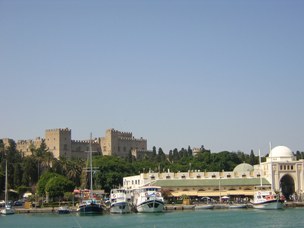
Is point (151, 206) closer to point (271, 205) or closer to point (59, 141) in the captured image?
point (271, 205)

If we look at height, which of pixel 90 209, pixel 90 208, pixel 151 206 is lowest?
pixel 90 209

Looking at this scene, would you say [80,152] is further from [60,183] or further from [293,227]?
[293,227]

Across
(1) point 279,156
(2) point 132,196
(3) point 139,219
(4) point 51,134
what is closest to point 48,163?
(2) point 132,196

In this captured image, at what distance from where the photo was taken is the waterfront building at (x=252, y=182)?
319ft

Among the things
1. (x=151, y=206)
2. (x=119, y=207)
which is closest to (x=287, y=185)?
(x=151, y=206)

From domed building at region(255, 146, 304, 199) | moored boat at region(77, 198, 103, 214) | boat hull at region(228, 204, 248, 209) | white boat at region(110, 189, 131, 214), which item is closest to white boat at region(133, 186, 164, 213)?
white boat at region(110, 189, 131, 214)

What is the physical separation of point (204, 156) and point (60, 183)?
43537 mm

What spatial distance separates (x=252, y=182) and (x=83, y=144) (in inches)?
3399

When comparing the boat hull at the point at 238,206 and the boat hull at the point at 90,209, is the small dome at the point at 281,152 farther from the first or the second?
the boat hull at the point at 90,209

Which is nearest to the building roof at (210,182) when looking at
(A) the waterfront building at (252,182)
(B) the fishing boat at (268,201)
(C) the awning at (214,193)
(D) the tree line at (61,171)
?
(A) the waterfront building at (252,182)

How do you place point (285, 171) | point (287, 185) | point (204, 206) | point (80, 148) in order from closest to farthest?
1. point (204, 206)
2. point (285, 171)
3. point (287, 185)
4. point (80, 148)

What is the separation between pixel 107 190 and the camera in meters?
110

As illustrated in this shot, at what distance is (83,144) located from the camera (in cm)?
17762

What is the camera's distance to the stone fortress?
16812 centimetres
